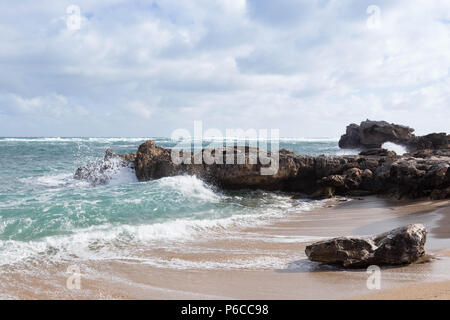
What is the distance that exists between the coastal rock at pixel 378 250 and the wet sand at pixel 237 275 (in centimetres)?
12

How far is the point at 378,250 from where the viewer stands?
434 cm

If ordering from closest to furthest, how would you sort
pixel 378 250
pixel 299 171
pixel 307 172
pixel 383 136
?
pixel 378 250 < pixel 299 171 < pixel 307 172 < pixel 383 136

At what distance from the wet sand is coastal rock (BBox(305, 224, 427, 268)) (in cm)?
12

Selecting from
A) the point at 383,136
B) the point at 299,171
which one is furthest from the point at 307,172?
the point at 383,136

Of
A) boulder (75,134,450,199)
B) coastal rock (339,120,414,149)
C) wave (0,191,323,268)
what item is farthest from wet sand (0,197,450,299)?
coastal rock (339,120,414,149)

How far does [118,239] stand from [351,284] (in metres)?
4.24

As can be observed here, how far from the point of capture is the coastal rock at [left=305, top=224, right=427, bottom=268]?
4.30m

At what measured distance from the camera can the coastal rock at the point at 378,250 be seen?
14.1ft

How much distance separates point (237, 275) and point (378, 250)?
1821 millimetres

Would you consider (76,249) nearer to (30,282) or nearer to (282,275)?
(30,282)

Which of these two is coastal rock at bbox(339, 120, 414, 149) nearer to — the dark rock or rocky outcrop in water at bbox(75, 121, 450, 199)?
the dark rock

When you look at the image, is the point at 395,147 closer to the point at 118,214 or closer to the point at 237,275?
the point at 118,214

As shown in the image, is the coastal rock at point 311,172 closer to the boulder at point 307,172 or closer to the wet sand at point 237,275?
the boulder at point 307,172

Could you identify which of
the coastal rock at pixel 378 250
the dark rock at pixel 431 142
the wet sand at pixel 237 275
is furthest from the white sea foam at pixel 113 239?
the dark rock at pixel 431 142
